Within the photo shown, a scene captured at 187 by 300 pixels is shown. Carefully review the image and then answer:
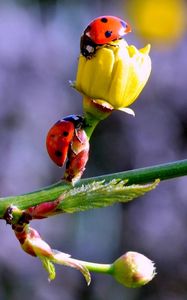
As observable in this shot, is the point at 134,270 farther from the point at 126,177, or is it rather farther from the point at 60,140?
the point at 60,140

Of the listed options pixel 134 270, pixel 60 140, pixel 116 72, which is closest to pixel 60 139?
pixel 60 140

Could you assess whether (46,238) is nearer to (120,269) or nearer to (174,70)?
(174,70)

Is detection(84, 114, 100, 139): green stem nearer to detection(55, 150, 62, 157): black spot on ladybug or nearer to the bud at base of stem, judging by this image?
detection(55, 150, 62, 157): black spot on ladybug

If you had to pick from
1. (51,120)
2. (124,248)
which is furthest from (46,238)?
(51,120)

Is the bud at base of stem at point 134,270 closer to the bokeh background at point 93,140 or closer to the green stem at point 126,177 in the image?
the green stem at point 126,177

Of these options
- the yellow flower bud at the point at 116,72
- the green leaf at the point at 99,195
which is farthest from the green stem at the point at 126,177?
the yellow flower bud at the point at 116,72
